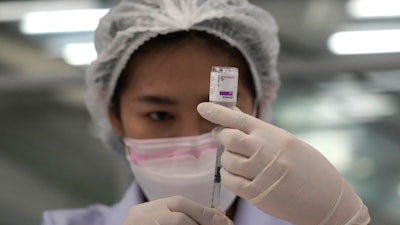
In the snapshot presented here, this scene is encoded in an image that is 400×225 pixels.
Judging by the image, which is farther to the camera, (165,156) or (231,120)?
(165,156)

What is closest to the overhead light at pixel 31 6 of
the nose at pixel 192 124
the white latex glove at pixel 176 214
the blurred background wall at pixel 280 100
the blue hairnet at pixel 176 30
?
the blurred background wall at pixel 280 100

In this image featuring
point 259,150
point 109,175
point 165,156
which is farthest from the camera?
point 109,175

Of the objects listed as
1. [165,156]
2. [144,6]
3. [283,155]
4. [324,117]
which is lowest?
[324,117]

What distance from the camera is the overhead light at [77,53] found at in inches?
104

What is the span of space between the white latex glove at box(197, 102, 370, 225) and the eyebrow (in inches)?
10.0

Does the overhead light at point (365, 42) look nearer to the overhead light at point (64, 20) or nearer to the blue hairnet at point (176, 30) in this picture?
the overhead light at point (64, 20)

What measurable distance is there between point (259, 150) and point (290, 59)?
1.88m

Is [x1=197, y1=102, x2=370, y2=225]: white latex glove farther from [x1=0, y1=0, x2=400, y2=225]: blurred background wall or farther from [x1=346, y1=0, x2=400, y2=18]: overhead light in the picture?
[x1=346, y1=0, x2=400, y2=18]: overhead light

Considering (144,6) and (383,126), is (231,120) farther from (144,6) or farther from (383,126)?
(383,126)

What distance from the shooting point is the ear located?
1.32m

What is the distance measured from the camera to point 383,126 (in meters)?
2.69

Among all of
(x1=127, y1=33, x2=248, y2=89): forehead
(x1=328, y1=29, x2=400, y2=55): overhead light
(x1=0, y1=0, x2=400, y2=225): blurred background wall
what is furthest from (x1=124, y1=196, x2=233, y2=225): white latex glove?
(x1=328, y1=29, x2=400, y2=55): overhead light

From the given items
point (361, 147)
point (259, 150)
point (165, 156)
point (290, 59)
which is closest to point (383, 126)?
point (361, 147)

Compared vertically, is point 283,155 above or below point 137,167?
above
